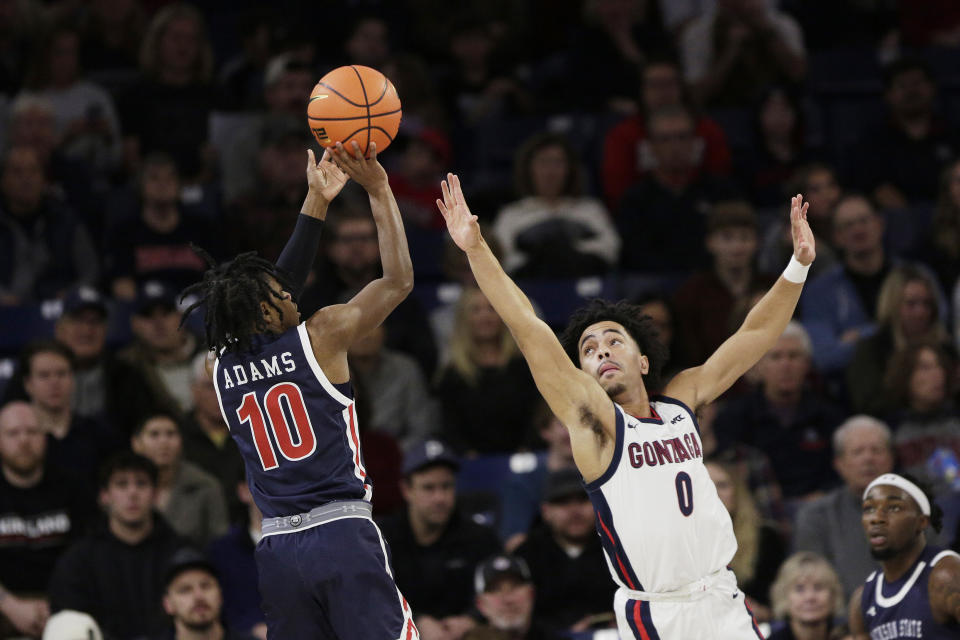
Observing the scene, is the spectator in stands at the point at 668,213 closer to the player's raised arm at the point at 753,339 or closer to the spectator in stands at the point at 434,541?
the spectator in stands at the point at 434,541

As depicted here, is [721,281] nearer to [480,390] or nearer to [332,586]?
[480,390]

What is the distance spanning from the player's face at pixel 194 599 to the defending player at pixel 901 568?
364cm

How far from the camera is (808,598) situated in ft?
29.0

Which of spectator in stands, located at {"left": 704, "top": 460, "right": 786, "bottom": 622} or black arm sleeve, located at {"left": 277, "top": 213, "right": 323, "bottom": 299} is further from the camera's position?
spectator in stands, located at {"left": 704, "top": 460, "right": 786, "bottom": 622}

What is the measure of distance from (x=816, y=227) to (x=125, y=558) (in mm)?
6229

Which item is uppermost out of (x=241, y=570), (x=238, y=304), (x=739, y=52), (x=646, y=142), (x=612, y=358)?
(x=739, y=52)

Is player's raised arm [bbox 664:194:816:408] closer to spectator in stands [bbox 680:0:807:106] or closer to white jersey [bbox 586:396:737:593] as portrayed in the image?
white jersey [bbox 586:396:737:593]

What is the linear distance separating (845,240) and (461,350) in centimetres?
318

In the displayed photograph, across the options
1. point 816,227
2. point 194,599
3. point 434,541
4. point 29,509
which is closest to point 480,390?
point 434,541

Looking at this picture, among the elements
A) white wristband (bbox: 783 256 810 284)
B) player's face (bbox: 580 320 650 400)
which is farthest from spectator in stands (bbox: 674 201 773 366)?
player's face (bbox: 580 320 650 400)

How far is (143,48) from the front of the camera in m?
13.5

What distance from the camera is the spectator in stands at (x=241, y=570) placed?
31.6 ft

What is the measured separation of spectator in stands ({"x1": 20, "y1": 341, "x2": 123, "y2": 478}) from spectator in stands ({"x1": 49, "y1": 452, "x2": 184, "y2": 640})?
84 centimetres

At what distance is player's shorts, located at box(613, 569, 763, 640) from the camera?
6.61m
